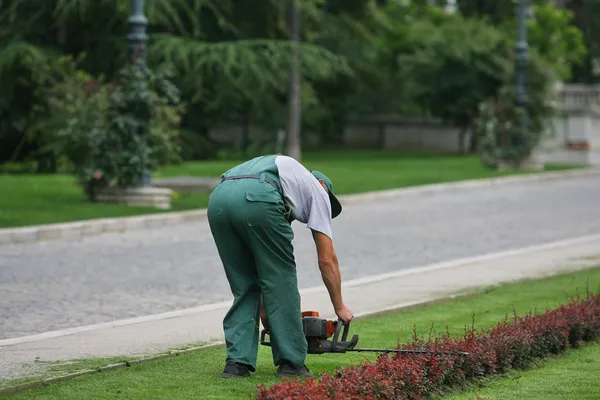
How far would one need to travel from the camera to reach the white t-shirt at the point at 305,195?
7.33 meters

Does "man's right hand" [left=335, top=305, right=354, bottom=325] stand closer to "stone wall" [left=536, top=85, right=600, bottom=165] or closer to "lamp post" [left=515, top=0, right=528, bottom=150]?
"lamp post" [left=515, top=0, right=528, bottom=150]

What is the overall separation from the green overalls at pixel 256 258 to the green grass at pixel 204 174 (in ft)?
35.4

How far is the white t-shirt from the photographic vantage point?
733 centimetres

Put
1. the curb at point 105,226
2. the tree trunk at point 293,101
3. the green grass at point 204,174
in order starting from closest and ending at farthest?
the curb at point 105,226 < the green grass at point 204,174 < the tree trunk at point 293,101

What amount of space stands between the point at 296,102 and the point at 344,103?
11192 millimetres

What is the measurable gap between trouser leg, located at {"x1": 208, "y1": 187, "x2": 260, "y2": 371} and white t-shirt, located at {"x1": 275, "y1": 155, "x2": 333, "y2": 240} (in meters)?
0.37

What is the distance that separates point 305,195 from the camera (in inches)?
292

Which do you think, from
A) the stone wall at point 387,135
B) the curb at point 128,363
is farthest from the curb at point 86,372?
the stone wall at point 387,135

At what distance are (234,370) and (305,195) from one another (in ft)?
3.54

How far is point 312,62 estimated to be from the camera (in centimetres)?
3378

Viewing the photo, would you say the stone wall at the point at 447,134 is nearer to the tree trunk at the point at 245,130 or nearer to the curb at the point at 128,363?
the tree trunk at the point at 245,130

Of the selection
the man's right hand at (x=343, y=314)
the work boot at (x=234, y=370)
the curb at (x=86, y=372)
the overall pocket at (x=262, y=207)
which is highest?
the overall pocket at (x=262, y=207)

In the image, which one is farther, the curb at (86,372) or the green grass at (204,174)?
the green grass at (204,174)

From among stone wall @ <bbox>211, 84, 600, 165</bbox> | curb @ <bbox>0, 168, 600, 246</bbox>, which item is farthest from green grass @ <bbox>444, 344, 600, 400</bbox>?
stone wall @ <bbox>211, 84, 600, 165</bbox>
